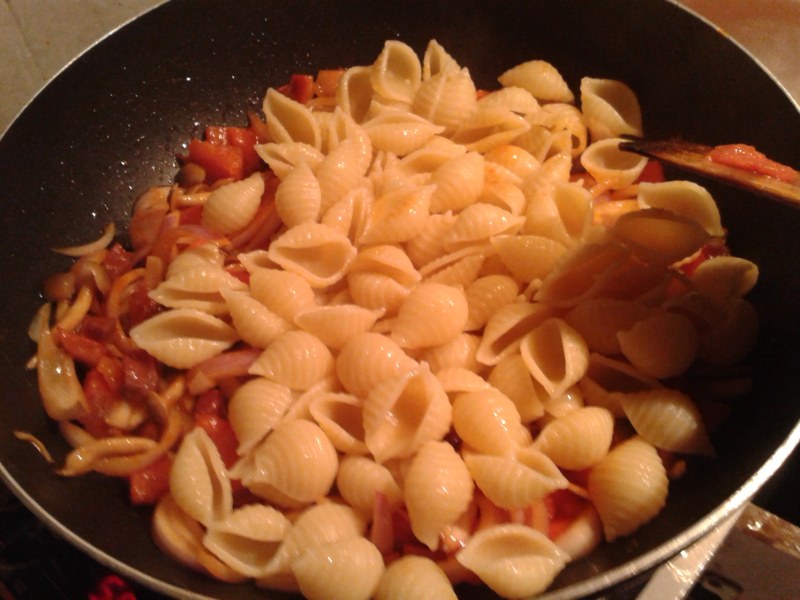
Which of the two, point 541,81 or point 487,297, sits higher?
point 541,81

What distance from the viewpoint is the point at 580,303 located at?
1.19 metres

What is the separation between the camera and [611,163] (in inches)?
60.2

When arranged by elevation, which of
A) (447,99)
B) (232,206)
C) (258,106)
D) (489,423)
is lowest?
(489,423)

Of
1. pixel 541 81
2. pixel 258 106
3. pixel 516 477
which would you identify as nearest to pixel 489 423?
pixel 516 477

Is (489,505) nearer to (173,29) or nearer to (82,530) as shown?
(82,530)

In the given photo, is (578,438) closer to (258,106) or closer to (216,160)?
(216,160)

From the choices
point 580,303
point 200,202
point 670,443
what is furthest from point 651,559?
point 200,202

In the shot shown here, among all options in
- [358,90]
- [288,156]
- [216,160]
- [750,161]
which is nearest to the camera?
[750,161]

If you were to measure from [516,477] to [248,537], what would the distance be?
406 mm

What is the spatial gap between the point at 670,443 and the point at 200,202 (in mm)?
1054

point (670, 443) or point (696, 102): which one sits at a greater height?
point (696, 102)

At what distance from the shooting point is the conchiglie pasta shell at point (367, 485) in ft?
3.51

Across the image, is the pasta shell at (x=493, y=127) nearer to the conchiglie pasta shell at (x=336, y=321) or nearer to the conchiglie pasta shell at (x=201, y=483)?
the conchiglie pasta shell at (x=336, y=321)

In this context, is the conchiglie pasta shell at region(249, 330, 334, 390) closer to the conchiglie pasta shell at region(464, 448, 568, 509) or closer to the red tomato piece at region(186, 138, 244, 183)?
the conchiglie pasta shell at region(464, 448, 568, 509)
